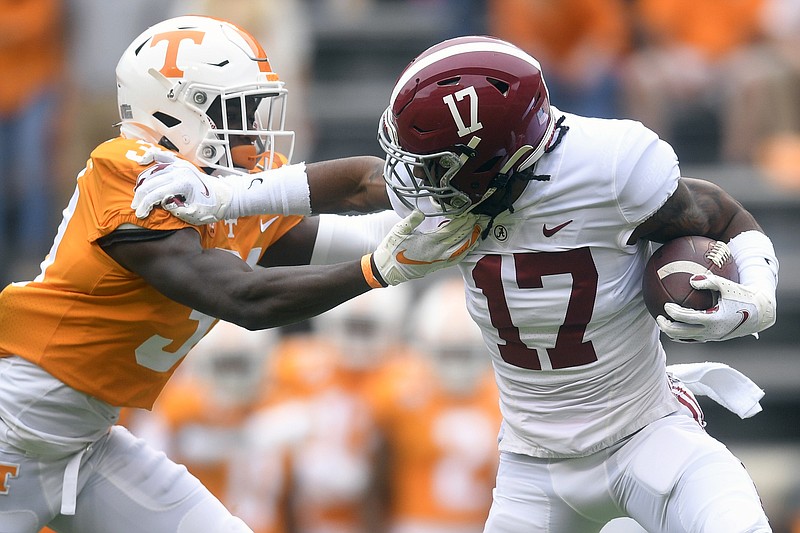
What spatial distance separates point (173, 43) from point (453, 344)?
3.17 metres

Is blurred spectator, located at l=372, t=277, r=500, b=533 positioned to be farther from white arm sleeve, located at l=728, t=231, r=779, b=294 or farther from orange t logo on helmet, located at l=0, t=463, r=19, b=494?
white arm sleeve, located at l=728, t=231, r=779, b=294

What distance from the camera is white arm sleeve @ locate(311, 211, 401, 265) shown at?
166 inches

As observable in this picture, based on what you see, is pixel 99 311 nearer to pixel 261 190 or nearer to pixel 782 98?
pixel 261 190

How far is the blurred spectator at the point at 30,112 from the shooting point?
304 inches

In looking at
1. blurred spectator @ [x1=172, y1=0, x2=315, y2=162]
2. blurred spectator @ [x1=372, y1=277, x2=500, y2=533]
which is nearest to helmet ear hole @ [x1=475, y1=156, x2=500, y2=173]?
blurred spectator @ [x1=372, y1=277, x2=500, y2=533]

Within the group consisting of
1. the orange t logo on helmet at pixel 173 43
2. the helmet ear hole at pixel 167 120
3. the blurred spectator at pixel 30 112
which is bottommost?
the blurred spectator at pixel 30 112

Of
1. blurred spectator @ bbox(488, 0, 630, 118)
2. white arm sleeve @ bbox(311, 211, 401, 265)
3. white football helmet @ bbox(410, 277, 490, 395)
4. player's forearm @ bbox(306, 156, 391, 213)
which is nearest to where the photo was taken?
player's forearm @ bbox(306, 156, 391, 213)

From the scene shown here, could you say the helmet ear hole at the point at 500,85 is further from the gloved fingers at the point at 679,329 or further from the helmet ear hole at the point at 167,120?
the helmet ear hole at the point at 167,120

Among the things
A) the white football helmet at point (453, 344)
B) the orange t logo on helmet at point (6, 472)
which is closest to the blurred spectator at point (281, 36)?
the white football helmet at point (453, 344)

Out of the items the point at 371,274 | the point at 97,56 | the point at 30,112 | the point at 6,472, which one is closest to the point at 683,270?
the point at 371,274

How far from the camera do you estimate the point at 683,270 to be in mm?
3467

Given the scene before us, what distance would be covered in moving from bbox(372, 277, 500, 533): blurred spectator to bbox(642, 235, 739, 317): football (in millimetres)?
3179

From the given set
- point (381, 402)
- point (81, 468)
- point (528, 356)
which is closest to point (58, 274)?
point (81, 468)

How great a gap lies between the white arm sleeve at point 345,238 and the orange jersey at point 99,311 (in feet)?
1.10
